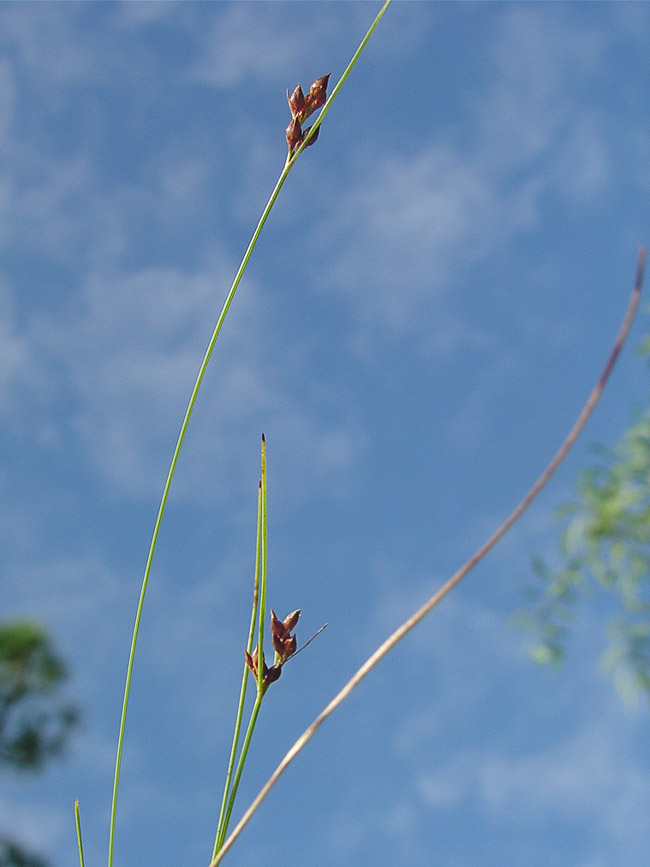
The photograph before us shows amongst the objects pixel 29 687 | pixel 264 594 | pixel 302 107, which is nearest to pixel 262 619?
pixel 264 594

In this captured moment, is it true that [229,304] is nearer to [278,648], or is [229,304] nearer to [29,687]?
[278,648]

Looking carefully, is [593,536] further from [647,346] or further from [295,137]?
[295,137]

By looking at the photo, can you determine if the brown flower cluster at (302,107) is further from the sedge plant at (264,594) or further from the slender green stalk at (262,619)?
the slender green stalk at (262,619)

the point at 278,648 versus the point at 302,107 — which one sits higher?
the point at 302,107

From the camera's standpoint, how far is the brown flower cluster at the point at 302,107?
401 mm

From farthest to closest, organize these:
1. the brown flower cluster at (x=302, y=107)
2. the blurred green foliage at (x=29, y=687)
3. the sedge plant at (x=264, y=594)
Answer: the blurred green foliage at (x=29, y=687)
the brown flower cluster at (x=302, y=107)
the sedge plant at (x=264, y=594)

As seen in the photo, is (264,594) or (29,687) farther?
(29,687)

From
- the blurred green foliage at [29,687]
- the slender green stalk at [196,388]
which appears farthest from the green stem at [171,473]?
the blurred green foliage at [29,687]

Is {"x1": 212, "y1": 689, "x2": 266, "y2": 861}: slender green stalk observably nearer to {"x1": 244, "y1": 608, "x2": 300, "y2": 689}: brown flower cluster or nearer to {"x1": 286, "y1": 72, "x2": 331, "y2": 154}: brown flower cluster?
{"x1": 244, "y1": 608, "x2": 300, "y2": 689}: brown flower cluster

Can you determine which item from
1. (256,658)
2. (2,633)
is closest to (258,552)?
(256,658)

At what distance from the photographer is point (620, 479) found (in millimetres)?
1644

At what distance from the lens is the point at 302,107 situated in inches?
15.9

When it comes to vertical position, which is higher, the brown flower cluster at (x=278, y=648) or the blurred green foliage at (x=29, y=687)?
the blurred green foliage at (x=29, y=687)

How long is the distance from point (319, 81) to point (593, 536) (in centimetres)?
144
